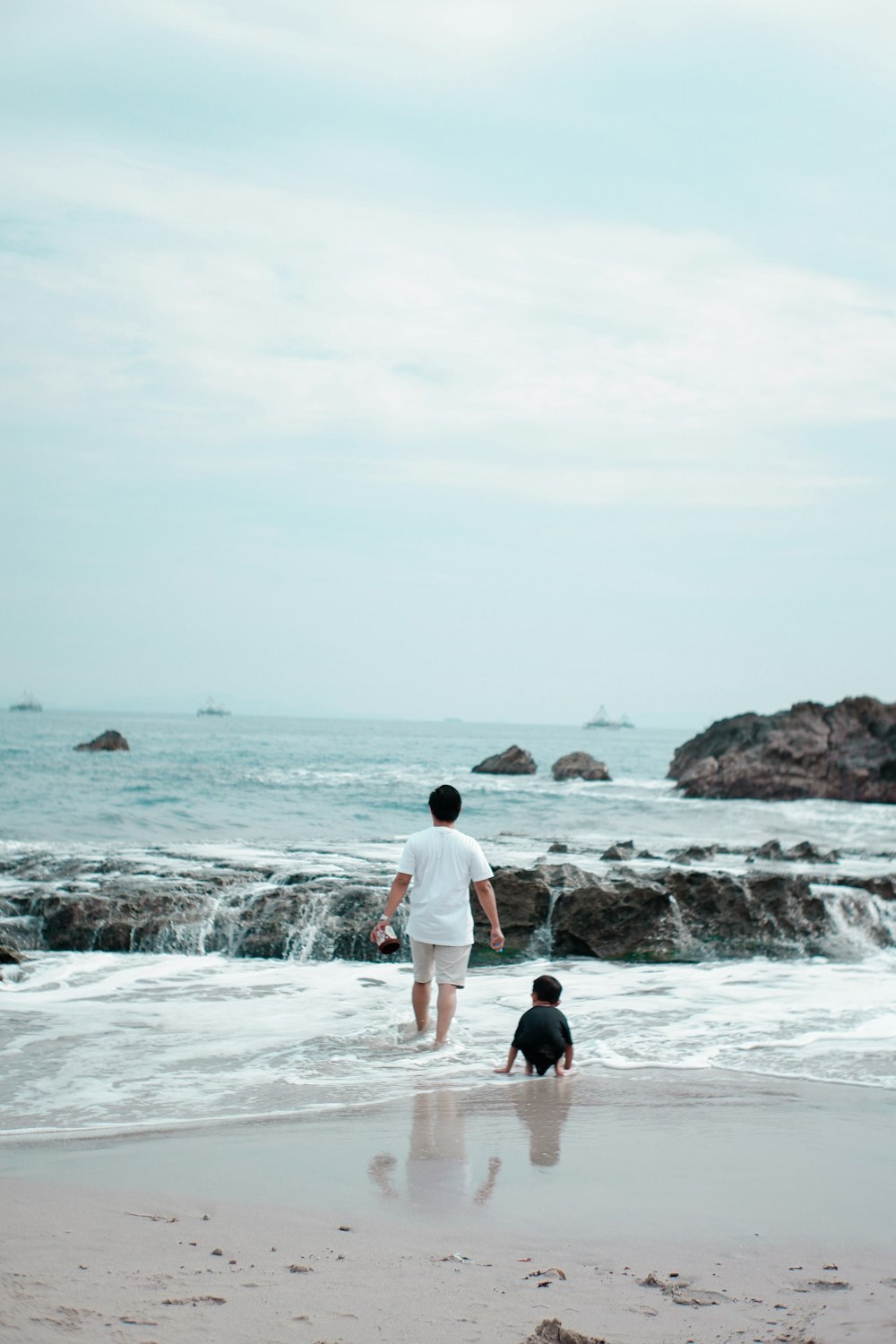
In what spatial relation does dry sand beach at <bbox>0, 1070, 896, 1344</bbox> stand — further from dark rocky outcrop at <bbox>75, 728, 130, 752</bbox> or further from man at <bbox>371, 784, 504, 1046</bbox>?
dark rocky outcrop at <bbox>75, 728, 130, 752</bbox>

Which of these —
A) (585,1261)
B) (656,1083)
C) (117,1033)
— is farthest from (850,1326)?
(117,1033)

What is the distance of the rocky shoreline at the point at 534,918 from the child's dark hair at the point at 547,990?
14.2 feet

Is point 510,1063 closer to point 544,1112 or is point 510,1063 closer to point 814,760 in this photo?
point 544,1112

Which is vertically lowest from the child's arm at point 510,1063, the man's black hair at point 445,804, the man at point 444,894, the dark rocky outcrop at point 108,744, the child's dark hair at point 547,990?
the dark rocky outcrop at point 108,744

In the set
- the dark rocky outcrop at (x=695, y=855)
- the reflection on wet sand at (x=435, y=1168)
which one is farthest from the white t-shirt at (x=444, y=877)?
the dark rocky outcrop at (x=695, y=855)

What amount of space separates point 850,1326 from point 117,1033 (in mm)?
6059

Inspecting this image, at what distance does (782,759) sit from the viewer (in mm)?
41375

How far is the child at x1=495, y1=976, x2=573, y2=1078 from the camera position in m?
6.97

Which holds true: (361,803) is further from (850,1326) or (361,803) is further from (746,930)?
(850,1326)

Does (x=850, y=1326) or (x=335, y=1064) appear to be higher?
(x=850, y=1326)

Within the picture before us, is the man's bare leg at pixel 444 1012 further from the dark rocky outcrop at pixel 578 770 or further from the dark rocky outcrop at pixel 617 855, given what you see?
the dark rocky outcrop at pixel 578 770

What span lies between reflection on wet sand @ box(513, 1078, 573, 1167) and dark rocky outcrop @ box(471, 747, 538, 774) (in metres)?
49.6

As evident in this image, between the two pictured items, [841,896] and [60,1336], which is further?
[841,896]

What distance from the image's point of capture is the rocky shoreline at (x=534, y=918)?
11664 millimetres
